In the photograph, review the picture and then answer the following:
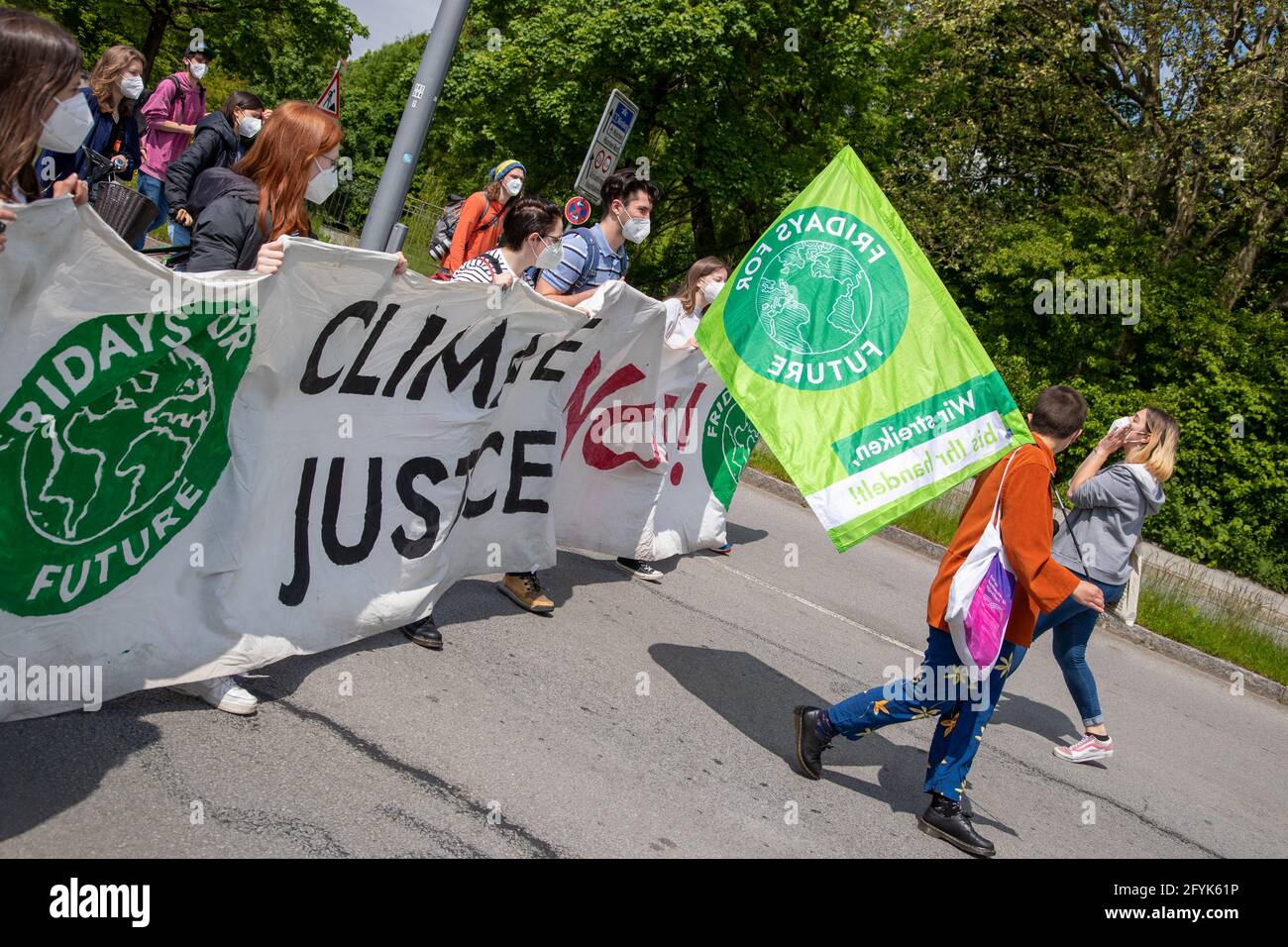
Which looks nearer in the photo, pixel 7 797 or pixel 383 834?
pixel 7 797

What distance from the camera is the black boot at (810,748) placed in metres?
5.06

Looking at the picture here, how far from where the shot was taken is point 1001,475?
4664 millimetres

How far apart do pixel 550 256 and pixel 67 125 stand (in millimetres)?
2798

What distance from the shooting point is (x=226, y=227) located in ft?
14.2

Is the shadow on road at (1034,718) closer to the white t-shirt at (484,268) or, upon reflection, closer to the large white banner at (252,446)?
the large white banner at (252,446)

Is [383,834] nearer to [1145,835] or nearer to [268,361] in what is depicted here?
[268,361]

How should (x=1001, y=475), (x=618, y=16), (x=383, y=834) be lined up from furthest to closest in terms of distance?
1. (x=618, y=16)
2. (x=1001, y=475)
3. (x=383, y=834)

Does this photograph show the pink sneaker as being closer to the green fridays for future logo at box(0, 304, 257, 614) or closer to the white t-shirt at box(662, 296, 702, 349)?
the white t-shirt at box(662, 296, 702, 349)

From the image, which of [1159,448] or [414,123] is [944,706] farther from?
[414,123]

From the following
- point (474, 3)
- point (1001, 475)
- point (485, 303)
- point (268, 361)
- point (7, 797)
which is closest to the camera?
point (7, 797)

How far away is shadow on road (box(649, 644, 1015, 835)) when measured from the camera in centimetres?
523

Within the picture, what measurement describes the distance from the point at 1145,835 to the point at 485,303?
13.6 feet

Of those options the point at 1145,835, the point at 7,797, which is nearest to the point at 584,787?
the point at 7,797

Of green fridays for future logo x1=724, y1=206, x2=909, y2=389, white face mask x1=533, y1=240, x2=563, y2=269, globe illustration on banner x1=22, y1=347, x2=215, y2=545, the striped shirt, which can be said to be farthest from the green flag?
globe illustration on banner x1=22, y1=347, x2=215, y2=545
